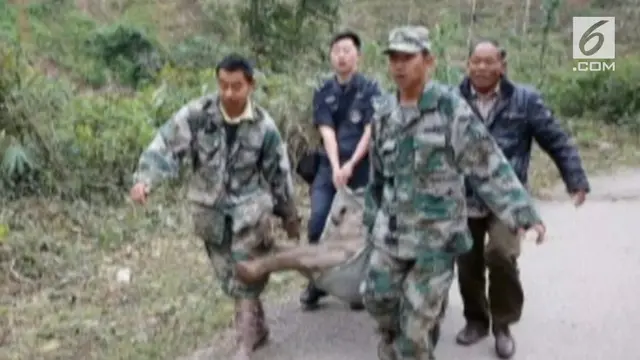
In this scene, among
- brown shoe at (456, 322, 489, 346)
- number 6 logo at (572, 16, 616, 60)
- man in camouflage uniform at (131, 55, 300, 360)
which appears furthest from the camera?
number 6 logo at (572, 16, 616, 60)

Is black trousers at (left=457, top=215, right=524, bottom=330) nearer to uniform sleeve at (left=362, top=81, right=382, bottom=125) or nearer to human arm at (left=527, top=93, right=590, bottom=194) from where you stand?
human arm at (left=527, top=93, right=590, bottom=194)

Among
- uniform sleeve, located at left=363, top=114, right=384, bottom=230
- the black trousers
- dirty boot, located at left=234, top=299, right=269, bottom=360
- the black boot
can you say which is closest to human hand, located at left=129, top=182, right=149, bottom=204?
dirty boot, located at left=234, top=299, right=269, bottom=360

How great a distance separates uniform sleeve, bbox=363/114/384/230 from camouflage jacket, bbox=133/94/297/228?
580 millimetres

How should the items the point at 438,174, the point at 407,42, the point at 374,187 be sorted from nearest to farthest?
1. the point at 407,42
2. the point at 438,174
3. the point at 374,187

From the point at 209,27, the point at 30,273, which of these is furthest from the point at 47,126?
the point at 209,27

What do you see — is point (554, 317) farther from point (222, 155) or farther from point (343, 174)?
point (222, 155)

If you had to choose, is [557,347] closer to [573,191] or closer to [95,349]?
[573,191]

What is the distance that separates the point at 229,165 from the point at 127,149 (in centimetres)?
390

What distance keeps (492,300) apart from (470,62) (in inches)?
48.2

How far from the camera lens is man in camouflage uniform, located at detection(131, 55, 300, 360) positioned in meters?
4.91

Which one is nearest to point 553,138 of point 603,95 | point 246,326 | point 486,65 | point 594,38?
point 486,65

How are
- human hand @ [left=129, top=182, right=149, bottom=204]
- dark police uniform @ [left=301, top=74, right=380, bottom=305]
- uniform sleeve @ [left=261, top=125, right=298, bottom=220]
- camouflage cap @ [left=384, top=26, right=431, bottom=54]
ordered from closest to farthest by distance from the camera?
camouflage cap @ [left=384, top=26, right=431, bottom=54] → human hand @ [left=129, top=182, right=149, bottom=204] → uniform sleeve @ [left=261, top=125, right=298, bottom=220] → dark police uniform @ [left=301, top=74, right=380, bottom=305]

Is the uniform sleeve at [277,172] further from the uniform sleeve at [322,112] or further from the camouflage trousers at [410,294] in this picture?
the camouflage trousers at [410,294]

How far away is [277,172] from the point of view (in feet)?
17.1
